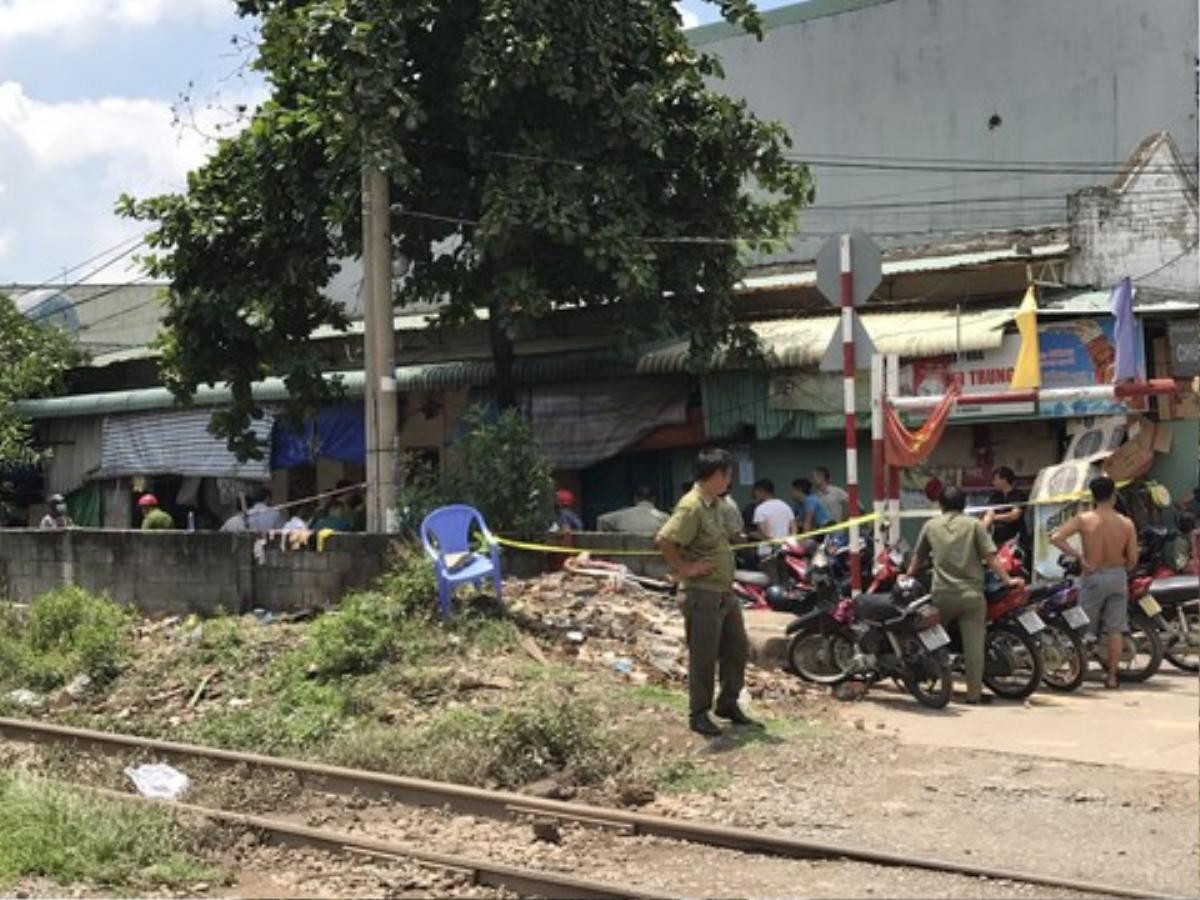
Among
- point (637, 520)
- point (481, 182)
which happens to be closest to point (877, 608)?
point (637, 520)

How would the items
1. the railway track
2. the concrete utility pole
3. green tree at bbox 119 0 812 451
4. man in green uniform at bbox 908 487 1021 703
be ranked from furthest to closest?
green tree at bbox 119 0 812 451
the concrete utility pole
man in green uniform at bbox 908 487 1021 703
the railway track

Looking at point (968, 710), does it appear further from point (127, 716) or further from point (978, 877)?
point (127, 716)

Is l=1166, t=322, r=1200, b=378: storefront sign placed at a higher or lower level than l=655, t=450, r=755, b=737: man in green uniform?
higher

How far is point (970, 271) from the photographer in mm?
16250

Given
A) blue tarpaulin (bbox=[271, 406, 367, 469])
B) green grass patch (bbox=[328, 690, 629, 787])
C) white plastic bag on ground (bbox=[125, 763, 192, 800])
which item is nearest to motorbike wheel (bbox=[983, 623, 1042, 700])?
green grass patch (bbox=[328, 690, 629, 787])

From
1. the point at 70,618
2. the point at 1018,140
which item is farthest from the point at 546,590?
the point at 1018,140

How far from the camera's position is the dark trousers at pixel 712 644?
8633 mm

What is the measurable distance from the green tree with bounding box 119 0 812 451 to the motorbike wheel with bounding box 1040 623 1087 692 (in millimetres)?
6159

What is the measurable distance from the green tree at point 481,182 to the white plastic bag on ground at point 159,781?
24.0ft

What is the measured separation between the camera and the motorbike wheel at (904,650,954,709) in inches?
388

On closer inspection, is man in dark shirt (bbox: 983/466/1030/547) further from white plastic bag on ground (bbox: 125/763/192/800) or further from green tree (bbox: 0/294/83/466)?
green tree (bbox: 0/294/83/466)

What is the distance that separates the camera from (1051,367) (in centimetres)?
1506

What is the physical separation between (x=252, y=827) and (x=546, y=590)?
560cm

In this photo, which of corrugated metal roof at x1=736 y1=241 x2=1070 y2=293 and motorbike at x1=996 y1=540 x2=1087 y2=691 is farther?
corrugated metal roof at x1=736 y1=241 x2=1070 y2=293
